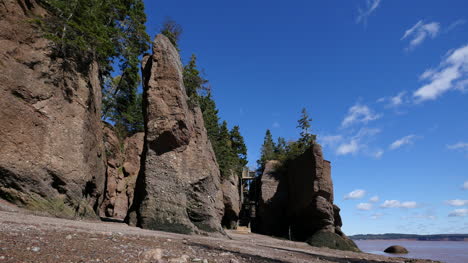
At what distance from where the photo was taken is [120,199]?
78.2 ft

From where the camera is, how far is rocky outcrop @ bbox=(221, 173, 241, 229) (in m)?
34.7

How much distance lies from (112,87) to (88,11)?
10.4 m

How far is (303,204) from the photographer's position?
28.3m

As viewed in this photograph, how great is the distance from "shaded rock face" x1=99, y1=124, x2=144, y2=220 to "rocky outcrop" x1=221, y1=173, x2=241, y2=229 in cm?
1284

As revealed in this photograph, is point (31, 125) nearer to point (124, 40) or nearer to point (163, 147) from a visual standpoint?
point (163, 147)

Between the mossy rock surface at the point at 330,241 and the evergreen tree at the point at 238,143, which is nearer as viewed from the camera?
the mossy rock surface at the point at 330,241

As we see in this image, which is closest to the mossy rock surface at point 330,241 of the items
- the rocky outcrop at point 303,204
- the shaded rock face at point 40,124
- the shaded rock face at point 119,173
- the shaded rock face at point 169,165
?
the rocky outcrop at point 303,204

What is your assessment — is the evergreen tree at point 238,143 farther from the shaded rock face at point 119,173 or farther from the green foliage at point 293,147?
the shaded rock face at point 119,173

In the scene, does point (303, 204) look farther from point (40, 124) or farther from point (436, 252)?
point (40, 124)

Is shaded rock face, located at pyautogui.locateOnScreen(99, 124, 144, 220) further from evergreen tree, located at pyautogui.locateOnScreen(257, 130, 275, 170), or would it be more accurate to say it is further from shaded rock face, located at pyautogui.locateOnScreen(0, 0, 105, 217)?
evergreen tree, located at pyautogui.locateOnScreen(257, 130, 275, 170)

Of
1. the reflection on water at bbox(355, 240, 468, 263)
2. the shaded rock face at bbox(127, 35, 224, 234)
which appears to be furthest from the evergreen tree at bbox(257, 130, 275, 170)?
the shaded rock face at bbox(127, 35, 224, 234)

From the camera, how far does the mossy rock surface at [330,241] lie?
23.5 meters

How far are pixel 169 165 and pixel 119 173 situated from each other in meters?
13.3

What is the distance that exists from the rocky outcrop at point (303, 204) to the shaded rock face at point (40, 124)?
20.4 meters
